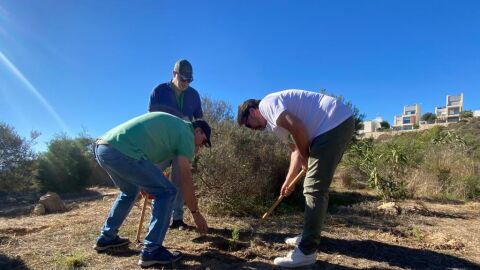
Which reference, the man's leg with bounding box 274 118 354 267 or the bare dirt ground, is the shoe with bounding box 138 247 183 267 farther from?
the man's leg with bounding box 274 118 354 267

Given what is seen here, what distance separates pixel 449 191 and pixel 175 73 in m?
5.98

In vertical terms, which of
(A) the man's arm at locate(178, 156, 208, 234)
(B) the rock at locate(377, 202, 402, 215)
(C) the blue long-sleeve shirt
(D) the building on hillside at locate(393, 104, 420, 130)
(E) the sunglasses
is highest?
(D) the building on hillside at locate(393, 104, 420, 130)

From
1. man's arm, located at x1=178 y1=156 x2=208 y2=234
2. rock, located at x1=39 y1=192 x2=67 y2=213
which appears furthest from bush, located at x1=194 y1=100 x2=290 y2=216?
rock, located at x1=39 y1=192 x2=67 y2=213

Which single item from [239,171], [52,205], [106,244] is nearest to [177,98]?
[239,171]

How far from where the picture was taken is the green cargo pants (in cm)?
293

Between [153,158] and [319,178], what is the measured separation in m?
1.32

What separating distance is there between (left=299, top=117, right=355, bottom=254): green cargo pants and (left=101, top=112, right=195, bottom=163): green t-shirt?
38.3 inches

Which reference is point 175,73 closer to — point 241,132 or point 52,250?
point 241,132

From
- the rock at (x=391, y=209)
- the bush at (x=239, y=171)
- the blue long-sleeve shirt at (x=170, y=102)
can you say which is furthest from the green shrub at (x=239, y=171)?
the rock at (x=391, y=209)

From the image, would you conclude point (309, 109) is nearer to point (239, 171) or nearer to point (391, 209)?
point (239, 171)

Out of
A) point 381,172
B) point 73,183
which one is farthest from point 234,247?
point 73,183

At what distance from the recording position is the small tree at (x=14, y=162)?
35.6 ft

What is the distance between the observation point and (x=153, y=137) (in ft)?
10.1

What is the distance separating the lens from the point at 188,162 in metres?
3.09
